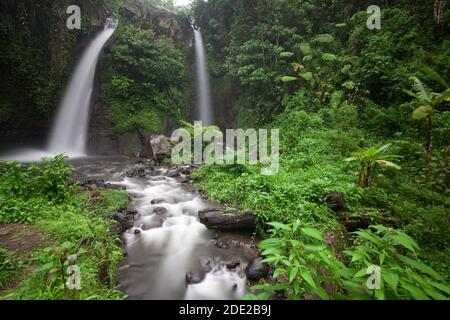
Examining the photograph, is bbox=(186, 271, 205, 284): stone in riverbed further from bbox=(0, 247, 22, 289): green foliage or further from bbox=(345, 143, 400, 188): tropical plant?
bbox=(345, 143, 400, 188): tropical plant

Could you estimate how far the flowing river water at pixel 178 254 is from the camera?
4.03 metres

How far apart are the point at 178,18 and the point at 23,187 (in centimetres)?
1845

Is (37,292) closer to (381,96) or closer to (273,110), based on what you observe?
(381,96)

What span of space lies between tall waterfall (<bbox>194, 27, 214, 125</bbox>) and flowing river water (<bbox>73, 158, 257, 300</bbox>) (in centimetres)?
1132

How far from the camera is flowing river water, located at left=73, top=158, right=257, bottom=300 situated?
403 cm

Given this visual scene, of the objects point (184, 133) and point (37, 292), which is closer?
point (37, 292)

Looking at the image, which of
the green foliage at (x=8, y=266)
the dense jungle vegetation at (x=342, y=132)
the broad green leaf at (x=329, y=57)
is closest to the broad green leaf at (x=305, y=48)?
the dense jungle vegetation at (x=342, y=132)

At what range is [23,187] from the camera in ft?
17.9

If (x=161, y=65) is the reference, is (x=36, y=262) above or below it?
below

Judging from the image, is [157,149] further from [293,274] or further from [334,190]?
[293,274]

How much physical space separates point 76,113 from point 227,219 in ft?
44.8

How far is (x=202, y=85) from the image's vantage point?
62.1 ft

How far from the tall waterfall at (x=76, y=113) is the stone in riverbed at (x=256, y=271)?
13559 millimetres
